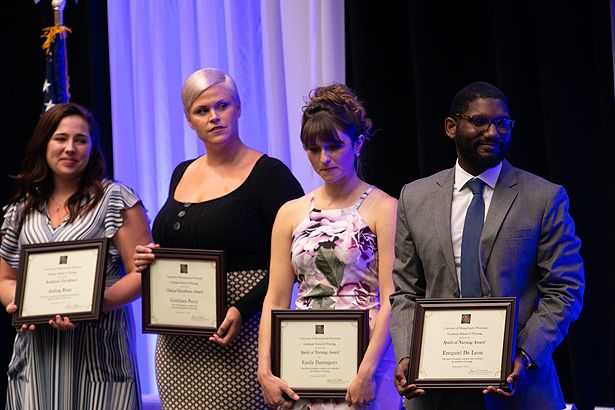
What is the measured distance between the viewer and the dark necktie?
116 inches

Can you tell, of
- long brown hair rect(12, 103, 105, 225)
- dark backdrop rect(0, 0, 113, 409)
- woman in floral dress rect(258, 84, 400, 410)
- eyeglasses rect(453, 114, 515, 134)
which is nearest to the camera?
eyeglasses rect(453, 114, 515, 134)

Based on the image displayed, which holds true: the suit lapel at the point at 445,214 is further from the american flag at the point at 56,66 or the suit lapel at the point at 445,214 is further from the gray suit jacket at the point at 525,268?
the american flag at the point at 56,66

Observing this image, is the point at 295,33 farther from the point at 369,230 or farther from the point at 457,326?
the point at 457,326

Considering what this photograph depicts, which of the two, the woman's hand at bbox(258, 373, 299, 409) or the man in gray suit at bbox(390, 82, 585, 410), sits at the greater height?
the man in gray suit at bbox(390, 82, 585, 410)

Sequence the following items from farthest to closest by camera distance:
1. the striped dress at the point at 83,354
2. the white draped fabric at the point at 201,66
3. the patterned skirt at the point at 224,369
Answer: the white draped fabric at the point at 201,66, the striped dress at the point at 83,354, the patterned skirt at the point at 224,369

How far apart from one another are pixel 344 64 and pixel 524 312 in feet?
6.20

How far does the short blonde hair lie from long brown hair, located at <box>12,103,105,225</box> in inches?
18.8

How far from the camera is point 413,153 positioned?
173 inches

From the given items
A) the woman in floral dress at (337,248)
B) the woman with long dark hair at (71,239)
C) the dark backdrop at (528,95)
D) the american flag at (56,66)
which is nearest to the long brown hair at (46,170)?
the woman with long dark hair at (71,239)

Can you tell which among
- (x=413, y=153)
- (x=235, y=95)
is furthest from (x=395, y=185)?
(x=235, y=95)

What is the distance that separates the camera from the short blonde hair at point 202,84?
3.73m

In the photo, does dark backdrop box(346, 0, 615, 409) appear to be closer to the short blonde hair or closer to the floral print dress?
the short blonde hair

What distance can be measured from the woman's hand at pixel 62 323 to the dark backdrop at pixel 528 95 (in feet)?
4.59

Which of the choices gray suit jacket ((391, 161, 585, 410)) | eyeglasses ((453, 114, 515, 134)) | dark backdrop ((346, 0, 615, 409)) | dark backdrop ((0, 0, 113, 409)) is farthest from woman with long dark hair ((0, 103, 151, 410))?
dark backdrop ((0, 0, 113, 409))
